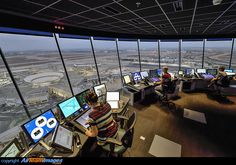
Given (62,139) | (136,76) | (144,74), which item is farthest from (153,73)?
(62,139)

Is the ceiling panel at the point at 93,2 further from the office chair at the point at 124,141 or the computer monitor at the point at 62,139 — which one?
the computer monitor at the point at 62,139

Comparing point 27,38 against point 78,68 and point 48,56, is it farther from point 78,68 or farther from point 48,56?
point 78,68

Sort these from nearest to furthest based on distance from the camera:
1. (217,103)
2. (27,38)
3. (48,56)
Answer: (27,38) < (48,56) < (217,103)

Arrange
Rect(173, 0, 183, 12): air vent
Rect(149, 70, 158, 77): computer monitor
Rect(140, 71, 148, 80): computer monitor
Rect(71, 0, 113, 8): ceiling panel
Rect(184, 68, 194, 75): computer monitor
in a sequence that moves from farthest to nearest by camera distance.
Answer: Rect(184, 68, 194, 75): computer monitor, Rect(149, 70, 158, 77): computer monitor, Rect(140, 71, 148, 80): computer monitor, Rect(173, 0, 183, 12): air vent, Rect(71, 0, 113, 8): ceiling panel

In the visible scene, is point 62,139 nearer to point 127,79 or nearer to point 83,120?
point 83,120

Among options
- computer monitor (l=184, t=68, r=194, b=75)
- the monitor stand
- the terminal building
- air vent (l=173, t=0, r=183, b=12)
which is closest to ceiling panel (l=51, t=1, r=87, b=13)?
the terminal building

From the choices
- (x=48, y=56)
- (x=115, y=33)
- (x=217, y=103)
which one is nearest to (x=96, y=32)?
(x=115, y=33)

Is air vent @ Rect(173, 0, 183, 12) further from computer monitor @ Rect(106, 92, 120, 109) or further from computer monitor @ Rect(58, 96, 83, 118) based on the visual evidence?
computer monitor @ Rect(58, 96, 83, 118)
